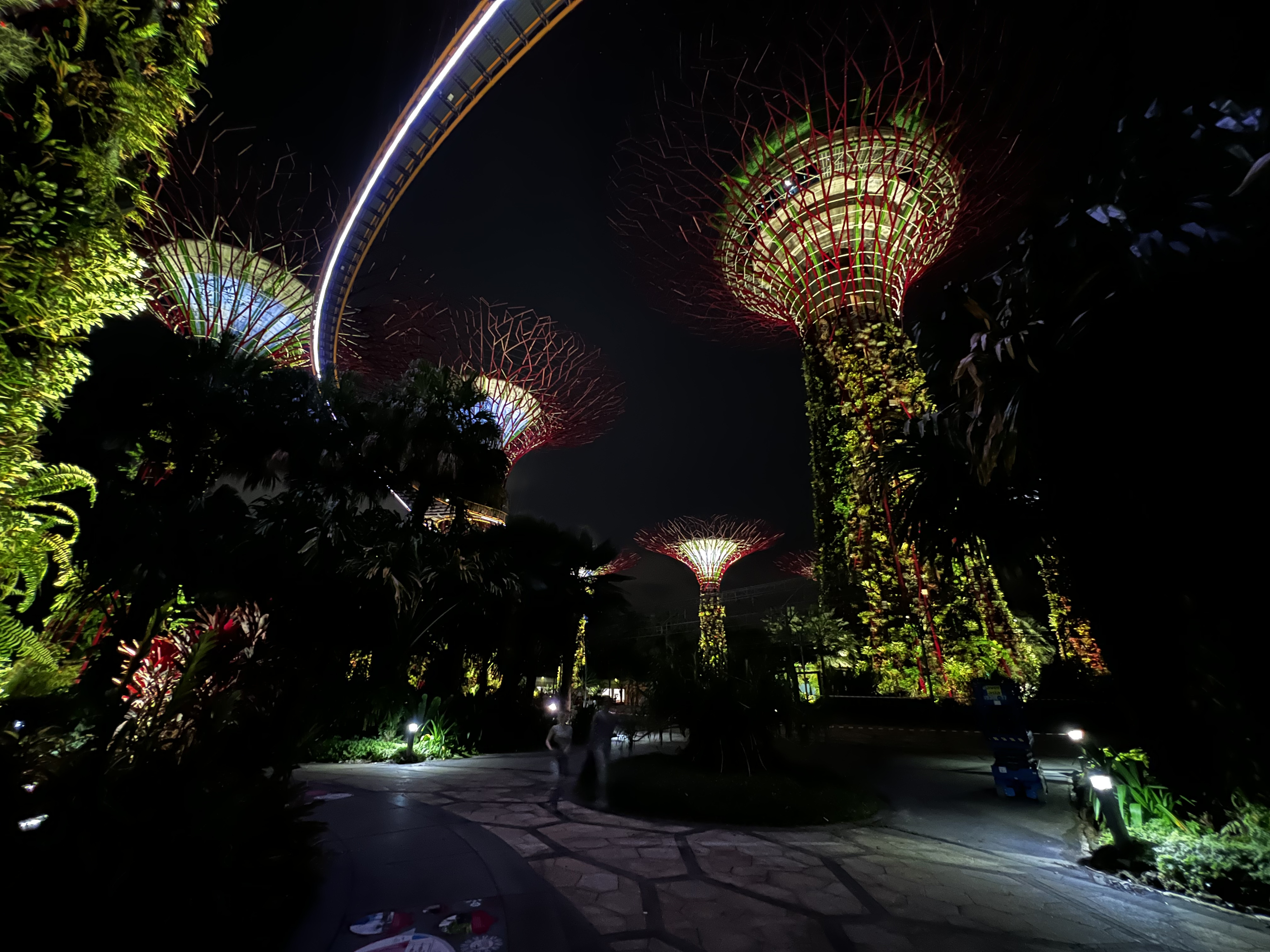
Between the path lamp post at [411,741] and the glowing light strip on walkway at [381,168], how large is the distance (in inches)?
577

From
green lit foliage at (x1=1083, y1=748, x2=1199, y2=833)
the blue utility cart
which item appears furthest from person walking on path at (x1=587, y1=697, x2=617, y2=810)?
green lit foliage at (x1=1083, y1=748, x2=1199, y2=833)

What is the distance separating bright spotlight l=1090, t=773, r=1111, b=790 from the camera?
4.74 m

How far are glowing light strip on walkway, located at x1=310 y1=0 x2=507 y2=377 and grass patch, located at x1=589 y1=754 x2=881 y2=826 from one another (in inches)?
586

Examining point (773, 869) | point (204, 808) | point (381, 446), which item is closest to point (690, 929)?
point (773, 869)

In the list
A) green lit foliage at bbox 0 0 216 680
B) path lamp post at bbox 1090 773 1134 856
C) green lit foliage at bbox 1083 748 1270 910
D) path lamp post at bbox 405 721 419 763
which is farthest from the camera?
path lamp post at bbox 405 721 419 763

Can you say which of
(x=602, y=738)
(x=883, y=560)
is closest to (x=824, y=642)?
(x=883, y=560)

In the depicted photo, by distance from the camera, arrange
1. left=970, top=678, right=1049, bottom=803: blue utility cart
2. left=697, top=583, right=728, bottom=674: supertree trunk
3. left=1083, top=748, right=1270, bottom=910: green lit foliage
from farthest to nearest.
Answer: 1. left=697, top=583, right=728, bottom=674: supertree trunk
2. left=970, top=678, right=1049, bottom=803: blue utility cart
3. left=1083, top=748, right=1270, bottom=910: green lit foliage

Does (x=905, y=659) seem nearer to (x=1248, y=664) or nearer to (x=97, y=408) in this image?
(x=1248, y=664)

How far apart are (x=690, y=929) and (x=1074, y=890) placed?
9.95ft

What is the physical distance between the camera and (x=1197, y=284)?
4.99 m

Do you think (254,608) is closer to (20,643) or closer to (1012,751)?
(20,643)

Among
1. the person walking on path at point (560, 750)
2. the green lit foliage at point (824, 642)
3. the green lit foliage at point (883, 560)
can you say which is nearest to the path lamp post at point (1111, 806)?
the person walking on path at point (560, 750)

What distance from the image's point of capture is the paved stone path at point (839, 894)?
3123 mm

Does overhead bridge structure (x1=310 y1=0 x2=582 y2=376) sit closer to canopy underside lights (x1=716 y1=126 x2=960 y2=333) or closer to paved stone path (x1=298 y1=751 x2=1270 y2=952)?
canopy underside lights (x1=716 y1=126 x2=960 y2=333)
